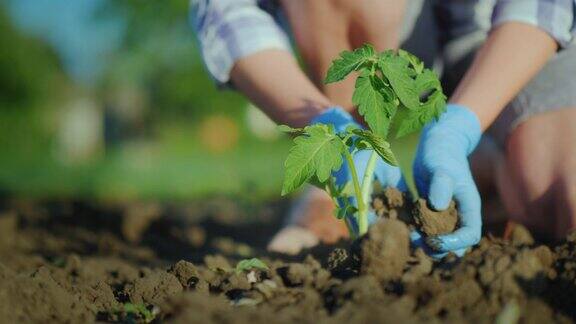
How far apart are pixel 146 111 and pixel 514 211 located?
797 inches

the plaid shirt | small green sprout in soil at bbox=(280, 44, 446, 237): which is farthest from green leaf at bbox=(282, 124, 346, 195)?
the plaid shirt

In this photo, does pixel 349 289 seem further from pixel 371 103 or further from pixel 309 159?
pixel 371 103

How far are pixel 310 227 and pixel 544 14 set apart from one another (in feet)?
4.06

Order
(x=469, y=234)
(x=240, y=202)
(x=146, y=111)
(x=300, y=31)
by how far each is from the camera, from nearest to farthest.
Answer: (x=469, y=234) → (x=300, y=31) → (x=240, y=202) → (x=146, y=111)

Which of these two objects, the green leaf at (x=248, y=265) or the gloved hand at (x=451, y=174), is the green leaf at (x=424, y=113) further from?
the green leaf at (x=248, y=265)

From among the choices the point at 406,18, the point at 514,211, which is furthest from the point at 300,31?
the point at 514,211

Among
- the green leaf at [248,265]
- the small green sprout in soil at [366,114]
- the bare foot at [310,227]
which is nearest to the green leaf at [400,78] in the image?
the small green sprout in soil at [366,114]

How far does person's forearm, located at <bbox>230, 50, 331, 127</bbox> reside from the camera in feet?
8.12

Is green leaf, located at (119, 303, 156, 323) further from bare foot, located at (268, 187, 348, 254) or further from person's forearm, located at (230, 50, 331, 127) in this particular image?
bare foot, located at (268, 187, 348, 254)

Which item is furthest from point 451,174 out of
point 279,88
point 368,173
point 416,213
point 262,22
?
point 262,22

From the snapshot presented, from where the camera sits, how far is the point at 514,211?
2.93 meters

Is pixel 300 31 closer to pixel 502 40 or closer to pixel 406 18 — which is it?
pixel 406 18

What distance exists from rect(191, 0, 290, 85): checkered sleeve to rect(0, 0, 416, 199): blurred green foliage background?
234 cm

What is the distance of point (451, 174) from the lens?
206 cm
